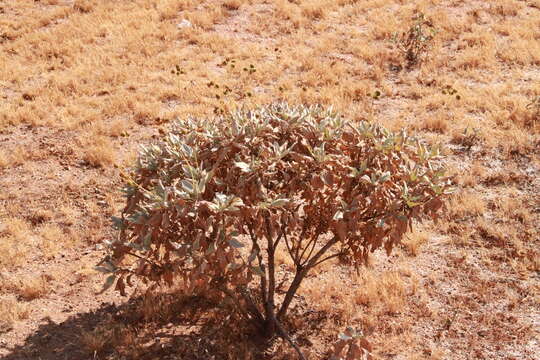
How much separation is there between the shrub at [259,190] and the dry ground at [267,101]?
4.12 feet

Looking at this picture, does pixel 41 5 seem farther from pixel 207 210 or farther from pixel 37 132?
pixel 207 210

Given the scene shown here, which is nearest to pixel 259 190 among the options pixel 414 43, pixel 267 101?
pixel 267 101

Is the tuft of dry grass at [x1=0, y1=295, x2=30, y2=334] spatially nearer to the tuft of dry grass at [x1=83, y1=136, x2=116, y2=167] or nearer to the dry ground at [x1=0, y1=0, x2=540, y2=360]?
the dry ground at [x1=0, y1=0, x2=540, y2=360]

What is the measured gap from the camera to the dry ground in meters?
5.48

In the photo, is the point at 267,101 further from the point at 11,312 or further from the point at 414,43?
the point at 11,312

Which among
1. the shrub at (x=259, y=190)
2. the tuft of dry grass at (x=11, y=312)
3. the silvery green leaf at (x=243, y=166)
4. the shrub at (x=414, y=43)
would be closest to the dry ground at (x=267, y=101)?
the tuft of dry grass at (x=11, y=312)

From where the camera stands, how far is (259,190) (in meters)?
4.09

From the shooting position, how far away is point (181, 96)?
32.5ft

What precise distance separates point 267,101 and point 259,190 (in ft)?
18.7

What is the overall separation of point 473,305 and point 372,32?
7.99 m

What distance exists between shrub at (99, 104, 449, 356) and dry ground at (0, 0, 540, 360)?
1.26m

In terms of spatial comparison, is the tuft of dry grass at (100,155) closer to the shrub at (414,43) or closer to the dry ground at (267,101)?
the dry ground at (267,101)

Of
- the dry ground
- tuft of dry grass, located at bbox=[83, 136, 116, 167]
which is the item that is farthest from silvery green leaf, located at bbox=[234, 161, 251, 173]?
tuft of dry grass, located at bbox=[83, 136, 116, 167]

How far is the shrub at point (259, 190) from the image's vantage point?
3.95m
